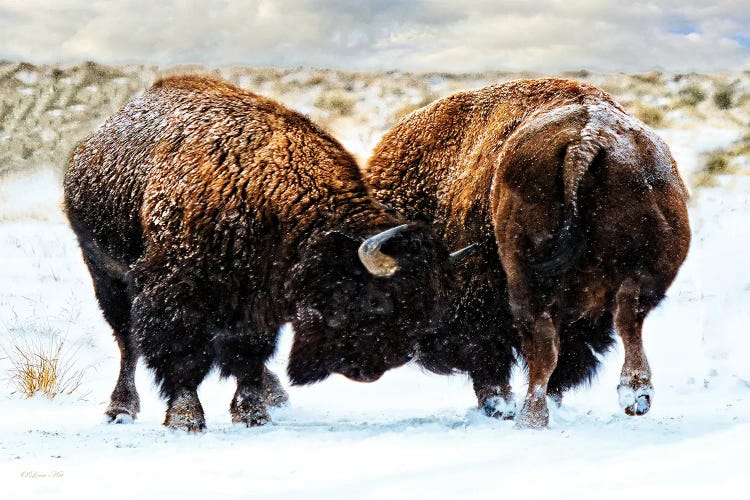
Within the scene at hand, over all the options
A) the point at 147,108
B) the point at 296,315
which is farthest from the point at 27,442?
the point at 147,108

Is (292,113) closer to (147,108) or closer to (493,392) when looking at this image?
(147,108)

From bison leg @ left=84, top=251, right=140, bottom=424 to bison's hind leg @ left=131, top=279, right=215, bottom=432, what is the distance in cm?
101

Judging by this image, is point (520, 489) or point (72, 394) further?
point (72, 394)

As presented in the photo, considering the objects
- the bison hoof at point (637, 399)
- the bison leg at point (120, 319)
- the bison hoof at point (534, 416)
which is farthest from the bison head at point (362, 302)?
the bison leg at point (120, 319)

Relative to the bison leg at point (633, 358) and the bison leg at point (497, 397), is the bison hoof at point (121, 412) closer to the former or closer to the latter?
the bison leg at point (497, 397)

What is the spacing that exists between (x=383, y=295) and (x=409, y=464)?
1.51 metres

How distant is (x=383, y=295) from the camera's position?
553 centimetres

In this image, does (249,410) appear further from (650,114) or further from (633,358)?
(650,114)

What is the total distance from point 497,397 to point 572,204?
1736mm

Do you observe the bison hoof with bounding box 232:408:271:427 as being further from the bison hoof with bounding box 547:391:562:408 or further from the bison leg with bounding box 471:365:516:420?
the bison hoof with bounding box 547:391:562:408

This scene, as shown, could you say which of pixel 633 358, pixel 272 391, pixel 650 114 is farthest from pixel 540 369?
pixel 650 114

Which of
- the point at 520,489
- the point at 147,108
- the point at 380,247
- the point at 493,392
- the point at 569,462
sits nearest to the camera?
the point at 520,489

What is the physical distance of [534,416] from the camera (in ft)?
16.9

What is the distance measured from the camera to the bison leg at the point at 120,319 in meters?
6.71
